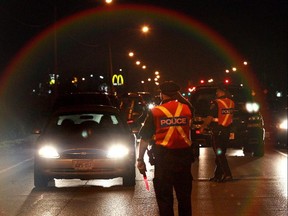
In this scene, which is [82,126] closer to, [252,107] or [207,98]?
[252,107]

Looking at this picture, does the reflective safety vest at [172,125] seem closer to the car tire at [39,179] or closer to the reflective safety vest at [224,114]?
the car tire at [39,179]

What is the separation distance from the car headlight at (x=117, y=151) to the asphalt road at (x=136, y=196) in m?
0.63

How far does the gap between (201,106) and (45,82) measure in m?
27.6

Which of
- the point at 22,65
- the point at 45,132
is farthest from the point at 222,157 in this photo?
the point at 22,65

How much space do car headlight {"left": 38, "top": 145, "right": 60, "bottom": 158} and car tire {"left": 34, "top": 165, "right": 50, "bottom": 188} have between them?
0.98 feet

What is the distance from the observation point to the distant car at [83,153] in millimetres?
12141

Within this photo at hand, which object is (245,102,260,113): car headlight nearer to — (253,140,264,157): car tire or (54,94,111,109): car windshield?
(253,140,264,157): car tire

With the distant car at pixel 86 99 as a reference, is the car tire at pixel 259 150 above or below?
below

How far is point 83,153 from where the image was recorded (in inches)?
478

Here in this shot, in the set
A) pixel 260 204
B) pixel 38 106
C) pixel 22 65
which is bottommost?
pixel 260 204

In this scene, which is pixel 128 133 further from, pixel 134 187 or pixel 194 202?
pixel 194 202

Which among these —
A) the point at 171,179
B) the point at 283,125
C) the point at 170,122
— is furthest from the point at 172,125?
the point at 283,125

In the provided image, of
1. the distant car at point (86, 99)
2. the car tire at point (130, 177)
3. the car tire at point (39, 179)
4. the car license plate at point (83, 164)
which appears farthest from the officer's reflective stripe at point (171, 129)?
the distant car at point (86, 99)

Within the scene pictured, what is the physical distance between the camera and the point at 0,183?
13.6m
